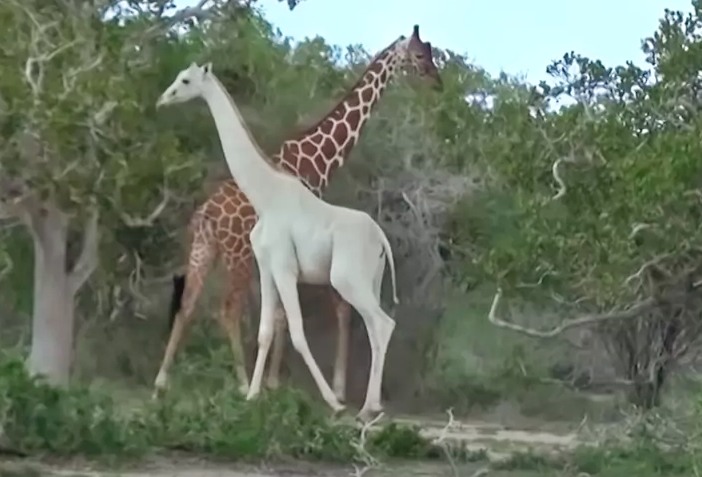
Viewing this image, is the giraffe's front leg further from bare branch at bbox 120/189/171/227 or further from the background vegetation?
bare branch at bbox 120/189/171/227

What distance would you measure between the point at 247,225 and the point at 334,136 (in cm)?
58

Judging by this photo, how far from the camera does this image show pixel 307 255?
4633 mm

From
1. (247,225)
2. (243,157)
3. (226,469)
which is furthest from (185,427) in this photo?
(247,225)

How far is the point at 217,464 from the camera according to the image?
13.1ft

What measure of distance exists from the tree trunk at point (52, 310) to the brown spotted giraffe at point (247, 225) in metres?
0.50

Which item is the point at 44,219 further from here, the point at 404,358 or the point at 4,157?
the point at 404,358

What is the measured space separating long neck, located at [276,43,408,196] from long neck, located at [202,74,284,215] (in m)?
0.65

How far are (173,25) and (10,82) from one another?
154 cm

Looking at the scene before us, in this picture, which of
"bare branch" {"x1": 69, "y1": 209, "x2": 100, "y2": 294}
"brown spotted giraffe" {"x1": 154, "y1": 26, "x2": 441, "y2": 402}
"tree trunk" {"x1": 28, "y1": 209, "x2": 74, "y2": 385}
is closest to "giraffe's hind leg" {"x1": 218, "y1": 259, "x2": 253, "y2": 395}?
"brown spotted giraffe" {"x1": 154, "y1": 26, "x2": 441, "y2": 402}

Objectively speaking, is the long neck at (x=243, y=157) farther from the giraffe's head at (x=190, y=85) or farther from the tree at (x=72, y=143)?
the tree at (x=72, y=143)

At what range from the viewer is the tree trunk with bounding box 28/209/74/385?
5.59m

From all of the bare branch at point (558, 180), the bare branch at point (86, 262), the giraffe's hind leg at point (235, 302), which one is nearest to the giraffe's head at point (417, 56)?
the bare branch at point (558, 180)

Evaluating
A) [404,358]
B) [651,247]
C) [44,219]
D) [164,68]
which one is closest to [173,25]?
[164,68]

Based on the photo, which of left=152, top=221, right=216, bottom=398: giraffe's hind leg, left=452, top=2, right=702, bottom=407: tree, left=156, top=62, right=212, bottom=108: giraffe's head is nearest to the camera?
left=452, top=2, right=702, bottom=407: tree
